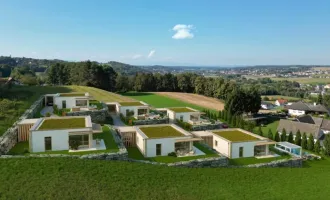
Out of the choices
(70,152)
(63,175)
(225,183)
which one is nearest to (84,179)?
(63,175)

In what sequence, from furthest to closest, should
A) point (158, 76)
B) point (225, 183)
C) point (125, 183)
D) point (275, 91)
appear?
point (275, 91) → point (158, 76) → point (225, 183) → point (125, 183)

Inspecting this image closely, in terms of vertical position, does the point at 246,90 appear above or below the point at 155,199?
above

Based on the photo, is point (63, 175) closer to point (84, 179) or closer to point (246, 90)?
point (84, 179)

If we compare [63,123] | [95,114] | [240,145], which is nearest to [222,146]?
[240,145]

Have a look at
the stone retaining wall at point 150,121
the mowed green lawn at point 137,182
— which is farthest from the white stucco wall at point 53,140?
the stone retaining wall at point 150,121

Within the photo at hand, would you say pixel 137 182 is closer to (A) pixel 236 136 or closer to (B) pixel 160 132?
(B) pixel 160 132
